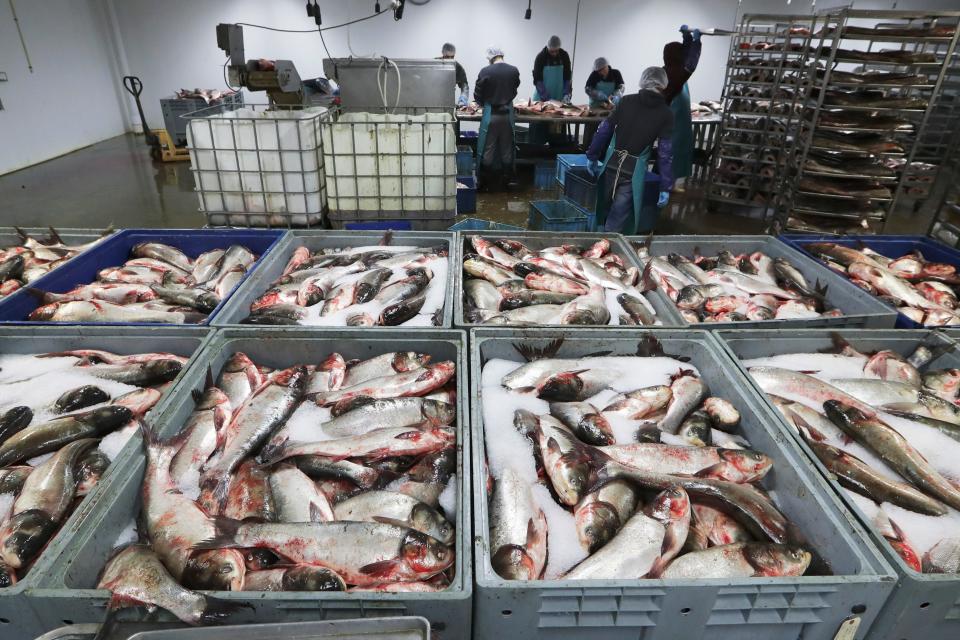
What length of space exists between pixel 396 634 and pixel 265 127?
3.16m

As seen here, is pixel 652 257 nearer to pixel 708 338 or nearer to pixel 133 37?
pixel 708 338

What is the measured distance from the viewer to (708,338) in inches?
90.7

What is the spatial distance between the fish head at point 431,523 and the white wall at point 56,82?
1188 cm

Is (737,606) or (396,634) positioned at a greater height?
(396,634)

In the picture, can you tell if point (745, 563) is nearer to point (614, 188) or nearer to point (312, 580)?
point (312, 580)

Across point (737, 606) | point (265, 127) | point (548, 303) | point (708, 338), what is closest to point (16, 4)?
point (265, 127)

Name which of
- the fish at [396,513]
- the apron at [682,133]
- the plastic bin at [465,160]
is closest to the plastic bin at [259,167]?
the fish at [396,513]

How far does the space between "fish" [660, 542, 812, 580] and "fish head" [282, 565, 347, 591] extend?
2.88ft

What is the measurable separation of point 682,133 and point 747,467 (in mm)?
7251

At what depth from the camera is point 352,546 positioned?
4.68 ft

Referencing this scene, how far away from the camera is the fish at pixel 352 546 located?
4.57 ft

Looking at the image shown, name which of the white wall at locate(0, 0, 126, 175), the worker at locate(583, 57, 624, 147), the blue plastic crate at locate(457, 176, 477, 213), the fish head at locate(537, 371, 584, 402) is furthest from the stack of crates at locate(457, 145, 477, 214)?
the white wall at locate(0, 0, 126, 175)

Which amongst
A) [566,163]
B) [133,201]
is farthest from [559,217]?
[133,201]

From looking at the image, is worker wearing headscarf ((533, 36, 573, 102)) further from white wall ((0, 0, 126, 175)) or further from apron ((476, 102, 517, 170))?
white wall ((0, 0, 126, 175))
